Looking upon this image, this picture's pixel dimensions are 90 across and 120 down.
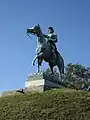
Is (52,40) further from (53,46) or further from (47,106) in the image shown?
(47,106)

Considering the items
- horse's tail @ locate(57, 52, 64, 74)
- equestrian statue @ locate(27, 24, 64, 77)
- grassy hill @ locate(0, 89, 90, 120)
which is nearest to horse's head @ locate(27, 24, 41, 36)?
equestrian statue @ locate(27, 24, 64, 77)

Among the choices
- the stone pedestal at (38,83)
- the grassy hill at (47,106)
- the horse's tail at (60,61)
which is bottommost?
the grassy hill at (47,106)

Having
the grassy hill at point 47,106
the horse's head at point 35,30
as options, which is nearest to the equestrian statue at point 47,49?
the horse's head at point 35,30

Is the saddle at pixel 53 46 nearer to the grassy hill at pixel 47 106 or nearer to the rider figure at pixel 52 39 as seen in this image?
the rider figure at pixel 52 39

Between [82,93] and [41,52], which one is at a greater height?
[41,52]

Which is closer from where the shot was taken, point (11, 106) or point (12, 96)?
point (11, 106)

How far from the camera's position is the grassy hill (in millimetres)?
20859

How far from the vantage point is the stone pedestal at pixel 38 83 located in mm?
27406

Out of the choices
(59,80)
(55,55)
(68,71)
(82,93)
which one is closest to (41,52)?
(55,55)

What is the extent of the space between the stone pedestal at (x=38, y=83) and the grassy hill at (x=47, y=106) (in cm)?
211

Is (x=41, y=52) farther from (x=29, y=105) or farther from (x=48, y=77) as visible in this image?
(x=29, y=105)

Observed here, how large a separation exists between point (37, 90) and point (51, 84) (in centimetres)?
133

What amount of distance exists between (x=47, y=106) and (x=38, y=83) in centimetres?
560

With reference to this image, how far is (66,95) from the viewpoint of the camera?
78.6 feet
